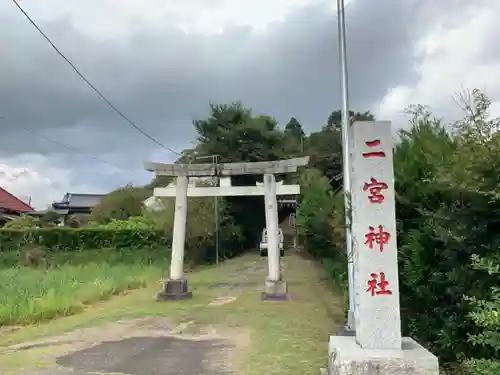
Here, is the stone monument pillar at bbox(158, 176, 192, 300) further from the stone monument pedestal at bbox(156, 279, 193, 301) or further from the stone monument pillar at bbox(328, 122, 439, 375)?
the stone monument pillar at bbox(328, 122, 439, 375)

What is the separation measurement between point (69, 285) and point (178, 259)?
2.62m

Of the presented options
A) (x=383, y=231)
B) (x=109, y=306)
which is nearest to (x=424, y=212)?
(x=383, y=231)

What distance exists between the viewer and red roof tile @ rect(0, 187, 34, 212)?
31934mm

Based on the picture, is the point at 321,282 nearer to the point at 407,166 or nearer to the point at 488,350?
the point at 407,166

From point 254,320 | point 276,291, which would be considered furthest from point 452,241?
point 276,291

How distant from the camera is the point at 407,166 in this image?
5309 millimetres

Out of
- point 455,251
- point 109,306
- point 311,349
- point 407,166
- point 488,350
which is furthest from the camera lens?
point 109,306

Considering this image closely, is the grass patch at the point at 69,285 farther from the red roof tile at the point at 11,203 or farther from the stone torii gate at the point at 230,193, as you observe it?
the red roof tile at the point at 11,203

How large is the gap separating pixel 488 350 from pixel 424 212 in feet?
4.36

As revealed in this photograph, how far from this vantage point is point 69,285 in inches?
450

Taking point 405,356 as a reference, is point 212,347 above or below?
below

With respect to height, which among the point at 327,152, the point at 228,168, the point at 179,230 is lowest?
the point at 179,230

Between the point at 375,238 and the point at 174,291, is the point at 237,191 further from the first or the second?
the point at 375,238

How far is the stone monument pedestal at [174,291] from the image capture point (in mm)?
10750
